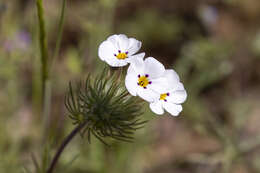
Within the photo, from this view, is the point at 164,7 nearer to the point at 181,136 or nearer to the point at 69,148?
the point at 181,136

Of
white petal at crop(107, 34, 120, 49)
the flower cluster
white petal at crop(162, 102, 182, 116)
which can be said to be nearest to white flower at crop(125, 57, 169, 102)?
the flower cluster

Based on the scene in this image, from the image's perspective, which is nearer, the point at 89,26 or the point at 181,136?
the point at 89,26

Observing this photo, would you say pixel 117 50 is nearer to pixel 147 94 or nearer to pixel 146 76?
pixel 146 76

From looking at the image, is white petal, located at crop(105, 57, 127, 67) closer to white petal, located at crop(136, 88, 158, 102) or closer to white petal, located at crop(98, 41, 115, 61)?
white petal, located at crop(98, 41, 115, 61)

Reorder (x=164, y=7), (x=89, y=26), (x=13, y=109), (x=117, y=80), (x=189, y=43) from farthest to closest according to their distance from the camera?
(x=164, y=7)
(x=189, y=43)
(x=13, y=109)
(x=89, y=26)
(x=117, y=80)

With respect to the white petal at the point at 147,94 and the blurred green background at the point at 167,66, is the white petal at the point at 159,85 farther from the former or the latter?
the blurred green background at the point at 167,66

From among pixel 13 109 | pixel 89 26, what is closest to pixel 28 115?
pixel 13 109
